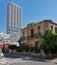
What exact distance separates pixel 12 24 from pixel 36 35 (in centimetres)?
8783

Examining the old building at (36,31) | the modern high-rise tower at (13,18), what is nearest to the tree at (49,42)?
the old building at (36,31)

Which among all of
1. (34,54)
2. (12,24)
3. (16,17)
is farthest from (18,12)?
(34,54)

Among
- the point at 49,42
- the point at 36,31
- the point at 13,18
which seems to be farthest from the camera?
the point at 13,18

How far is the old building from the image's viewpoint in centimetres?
4134

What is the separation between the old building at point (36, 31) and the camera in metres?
41.3

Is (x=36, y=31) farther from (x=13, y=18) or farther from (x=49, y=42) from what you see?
(x=13, y=18)

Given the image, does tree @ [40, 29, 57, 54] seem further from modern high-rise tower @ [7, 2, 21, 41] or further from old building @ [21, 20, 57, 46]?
modern high-rise tower @ [7, 2, 21, 41]

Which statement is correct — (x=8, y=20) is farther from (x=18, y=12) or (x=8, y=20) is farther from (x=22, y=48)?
(x=22, y=48)

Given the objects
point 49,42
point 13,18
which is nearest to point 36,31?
point 49,42

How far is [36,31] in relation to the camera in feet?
145

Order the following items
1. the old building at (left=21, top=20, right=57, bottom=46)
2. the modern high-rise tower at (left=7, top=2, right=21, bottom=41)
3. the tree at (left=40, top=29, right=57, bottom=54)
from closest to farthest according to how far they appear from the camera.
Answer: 1. the tree at (left=40, top=29, right=57, bottom=54)
2. the old building at (left=21, top=20, right=57, bottom=46)
3. the modern high-rise tower at (left=7, top=2, right=21, bottom=41)

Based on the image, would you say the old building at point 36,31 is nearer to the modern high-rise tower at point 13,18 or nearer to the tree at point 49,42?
the tree at point 49,42

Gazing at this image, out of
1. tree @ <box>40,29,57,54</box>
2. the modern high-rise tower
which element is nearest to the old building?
tree @ <box>40,29,57,54</box>

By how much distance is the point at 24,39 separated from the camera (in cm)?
4909
